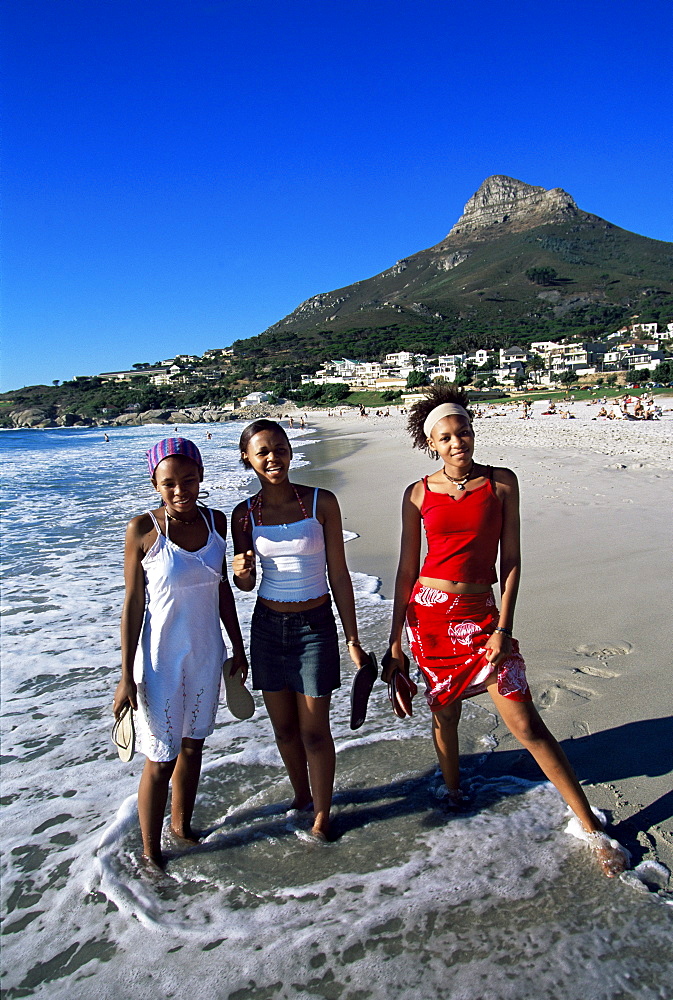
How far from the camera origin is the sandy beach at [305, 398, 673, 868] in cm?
281

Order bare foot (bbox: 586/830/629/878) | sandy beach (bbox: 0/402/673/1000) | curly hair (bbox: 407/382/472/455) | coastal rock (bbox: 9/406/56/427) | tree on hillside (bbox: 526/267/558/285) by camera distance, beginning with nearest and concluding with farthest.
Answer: sandy beach (bbox: 0/402/673/1000) → bare foot (bbox: 586/830/629/878) → curly hair (bbox: 407/382/472/455) → coastal rock (bbox: 9/406/56/427) → tree on hillside (bbox: 526/267/558/285)

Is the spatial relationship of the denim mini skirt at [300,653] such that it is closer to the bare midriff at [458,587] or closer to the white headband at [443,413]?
the bare midriff at [458,587]

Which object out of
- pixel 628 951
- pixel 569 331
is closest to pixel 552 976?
pixel 628 951

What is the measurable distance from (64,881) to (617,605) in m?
4.06

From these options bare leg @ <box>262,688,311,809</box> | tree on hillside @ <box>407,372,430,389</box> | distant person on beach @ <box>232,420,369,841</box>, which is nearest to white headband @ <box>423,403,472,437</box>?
distant person on beach @ <box>232,420,369,841</box>

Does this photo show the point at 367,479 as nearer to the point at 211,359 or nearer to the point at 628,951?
the point at 628,951

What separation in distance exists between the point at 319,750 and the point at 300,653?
0.41 m

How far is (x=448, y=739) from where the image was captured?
2.67m

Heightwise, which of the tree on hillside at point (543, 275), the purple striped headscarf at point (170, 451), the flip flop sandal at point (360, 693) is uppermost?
the tree on hillside at point (543, 275)

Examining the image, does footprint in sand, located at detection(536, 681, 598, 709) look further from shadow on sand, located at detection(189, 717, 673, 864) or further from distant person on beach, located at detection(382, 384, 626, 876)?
distant person on beach, located at detection(382, 384, 626, 876)

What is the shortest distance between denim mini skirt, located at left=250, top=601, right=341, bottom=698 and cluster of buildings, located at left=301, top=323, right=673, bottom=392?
8110 centimetres

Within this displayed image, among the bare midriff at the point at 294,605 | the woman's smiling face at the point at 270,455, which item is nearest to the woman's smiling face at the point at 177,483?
the woman's smiling face at the point at 270,455

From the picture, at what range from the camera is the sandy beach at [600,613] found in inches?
111

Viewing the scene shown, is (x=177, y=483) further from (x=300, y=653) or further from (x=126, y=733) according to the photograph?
(x=126, y=733)
